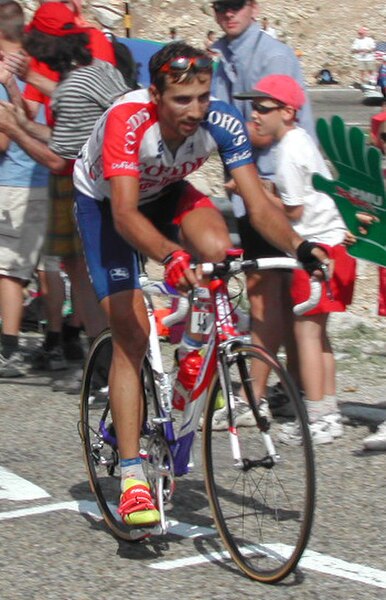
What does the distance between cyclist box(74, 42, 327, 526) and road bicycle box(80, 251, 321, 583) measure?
0.11 metres

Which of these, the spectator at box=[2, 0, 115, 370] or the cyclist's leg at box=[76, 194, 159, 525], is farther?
the spectator at box=[2, 0, 115, 370]

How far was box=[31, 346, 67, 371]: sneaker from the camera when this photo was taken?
28.5ft

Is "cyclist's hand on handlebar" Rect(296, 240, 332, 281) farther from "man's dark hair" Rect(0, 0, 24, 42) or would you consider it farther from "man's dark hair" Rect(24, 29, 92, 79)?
"man's dark hair" Rect(0, 0, 24, 42)

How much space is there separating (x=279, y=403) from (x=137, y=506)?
658mm

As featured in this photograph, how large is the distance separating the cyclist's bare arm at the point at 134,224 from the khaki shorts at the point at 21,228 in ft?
12.3

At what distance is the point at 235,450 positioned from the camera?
4.82 meters

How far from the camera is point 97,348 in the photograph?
5.66m

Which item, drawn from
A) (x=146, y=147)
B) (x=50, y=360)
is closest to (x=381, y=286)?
(x=146, y=147)

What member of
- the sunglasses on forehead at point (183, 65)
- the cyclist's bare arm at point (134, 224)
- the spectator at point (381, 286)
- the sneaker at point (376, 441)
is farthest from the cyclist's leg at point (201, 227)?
the sneaker at point (376, 441)

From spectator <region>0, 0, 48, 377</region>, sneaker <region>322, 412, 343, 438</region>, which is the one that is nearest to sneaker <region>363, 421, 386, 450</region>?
sneaker <region>322, 412, 343, 438</region>

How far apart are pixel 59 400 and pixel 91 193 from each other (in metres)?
2.83

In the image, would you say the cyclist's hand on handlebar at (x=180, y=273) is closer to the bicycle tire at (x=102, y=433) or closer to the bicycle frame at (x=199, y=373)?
the bicycle frame at (x=199, y=373)

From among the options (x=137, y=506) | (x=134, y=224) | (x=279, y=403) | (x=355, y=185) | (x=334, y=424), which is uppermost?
(x=134, y=224)

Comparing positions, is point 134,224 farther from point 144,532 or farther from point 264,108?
point 264,108
